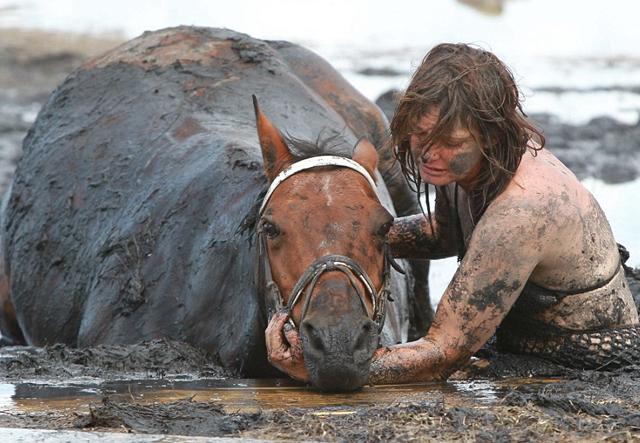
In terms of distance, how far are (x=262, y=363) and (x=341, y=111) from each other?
123 inches

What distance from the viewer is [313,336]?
4363 mm

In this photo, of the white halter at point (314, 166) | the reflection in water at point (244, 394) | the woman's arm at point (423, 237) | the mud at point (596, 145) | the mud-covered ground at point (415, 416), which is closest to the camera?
the mud-covered ground at point (415, 416)

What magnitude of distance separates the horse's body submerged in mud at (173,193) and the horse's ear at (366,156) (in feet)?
0.38

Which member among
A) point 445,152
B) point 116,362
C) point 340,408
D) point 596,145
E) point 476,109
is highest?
point 476,109

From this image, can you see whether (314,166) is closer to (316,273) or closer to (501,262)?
(316,273)

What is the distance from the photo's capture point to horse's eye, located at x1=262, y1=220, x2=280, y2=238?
4.91 meters

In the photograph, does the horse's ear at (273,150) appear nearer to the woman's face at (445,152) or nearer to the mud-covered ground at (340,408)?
the woman's face at (445,152)

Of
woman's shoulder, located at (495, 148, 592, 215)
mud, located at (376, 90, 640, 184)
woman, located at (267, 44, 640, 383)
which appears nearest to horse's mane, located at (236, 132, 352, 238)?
woman, located at (267, 44, 640, 383)

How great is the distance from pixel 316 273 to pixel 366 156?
902mm

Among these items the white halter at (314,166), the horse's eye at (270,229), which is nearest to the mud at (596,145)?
the white halter at (314,166)

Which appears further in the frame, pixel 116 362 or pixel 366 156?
pixel 116 362

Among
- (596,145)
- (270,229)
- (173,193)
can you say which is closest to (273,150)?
(270,229)

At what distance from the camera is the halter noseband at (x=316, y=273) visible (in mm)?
4566

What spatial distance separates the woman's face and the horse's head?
24cm
